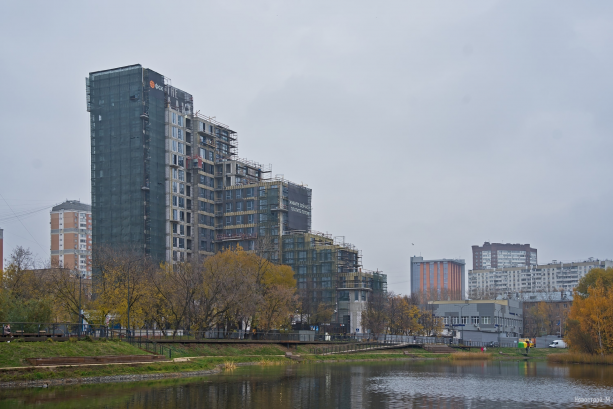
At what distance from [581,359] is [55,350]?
70466 millimetres

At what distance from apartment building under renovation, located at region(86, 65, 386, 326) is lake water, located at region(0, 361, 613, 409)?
7589cm

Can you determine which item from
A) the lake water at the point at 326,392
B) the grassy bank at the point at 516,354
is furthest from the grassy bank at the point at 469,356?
the lake water at the point at 326,392

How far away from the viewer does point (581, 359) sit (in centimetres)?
9188

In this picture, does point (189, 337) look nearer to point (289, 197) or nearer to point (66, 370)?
point (66, 370)

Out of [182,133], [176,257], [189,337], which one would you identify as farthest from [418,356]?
[182,133]

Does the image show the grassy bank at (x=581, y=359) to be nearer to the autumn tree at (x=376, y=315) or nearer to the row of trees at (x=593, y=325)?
the row of trees at (x=593, y=325)

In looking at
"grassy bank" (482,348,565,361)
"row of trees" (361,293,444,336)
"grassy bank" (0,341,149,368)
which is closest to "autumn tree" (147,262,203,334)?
"grassy bank" (0,341,149,368)

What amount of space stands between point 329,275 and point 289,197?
72.7ft

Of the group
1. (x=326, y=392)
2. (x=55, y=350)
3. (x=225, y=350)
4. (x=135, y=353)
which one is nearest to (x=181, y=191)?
(x=225, y=350)

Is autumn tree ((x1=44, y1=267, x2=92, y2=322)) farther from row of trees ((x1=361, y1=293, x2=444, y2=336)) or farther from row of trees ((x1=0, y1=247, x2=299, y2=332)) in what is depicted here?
row of trees ((x1=361, y1=293, x2=444, y2=336))

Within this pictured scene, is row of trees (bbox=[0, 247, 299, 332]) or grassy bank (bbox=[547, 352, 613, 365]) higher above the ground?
row of trees (bbox=[0, 247, 299, 332])

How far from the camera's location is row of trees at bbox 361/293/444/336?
470ft

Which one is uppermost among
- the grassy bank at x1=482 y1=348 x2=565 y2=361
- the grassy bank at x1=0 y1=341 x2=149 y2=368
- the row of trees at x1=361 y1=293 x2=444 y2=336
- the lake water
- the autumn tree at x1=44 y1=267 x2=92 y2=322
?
the autumn tree at x1=44 y1=267 x2=92 y2=322

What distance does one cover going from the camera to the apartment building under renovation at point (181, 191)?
146375mm
